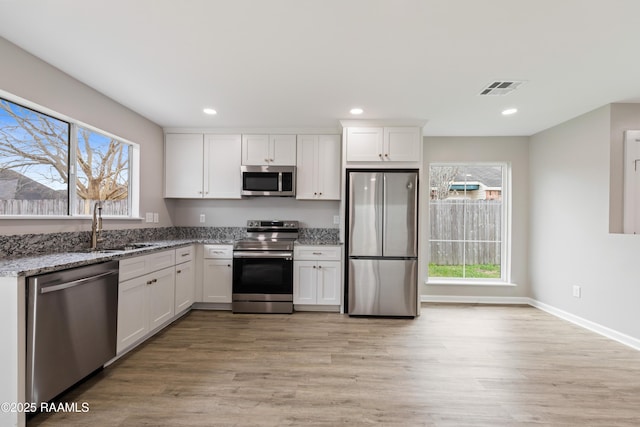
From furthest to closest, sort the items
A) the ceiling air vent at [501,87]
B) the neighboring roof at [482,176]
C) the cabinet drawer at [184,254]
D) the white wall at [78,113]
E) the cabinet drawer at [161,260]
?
the neighboring roof at [482,176]
the cabinet drawer at [184,254]
the cabinet drawer at [161,260]
the ceiling air vent at [501,87]
the white wall at [78,113]

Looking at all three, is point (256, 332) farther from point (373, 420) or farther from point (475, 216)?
point (475, 216)

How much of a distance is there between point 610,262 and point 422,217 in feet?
6.68

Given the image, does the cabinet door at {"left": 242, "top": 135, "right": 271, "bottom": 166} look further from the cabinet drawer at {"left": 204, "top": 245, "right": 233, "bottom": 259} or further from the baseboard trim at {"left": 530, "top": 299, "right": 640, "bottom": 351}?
the baseboard trim at {"left": 530, "top": 299, "right": 640, "bottom": 351}

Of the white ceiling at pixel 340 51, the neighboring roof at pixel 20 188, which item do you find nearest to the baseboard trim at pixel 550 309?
the white ceiling at pixel 340 51

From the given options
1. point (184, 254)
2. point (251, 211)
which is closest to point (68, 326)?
point (184, 254)

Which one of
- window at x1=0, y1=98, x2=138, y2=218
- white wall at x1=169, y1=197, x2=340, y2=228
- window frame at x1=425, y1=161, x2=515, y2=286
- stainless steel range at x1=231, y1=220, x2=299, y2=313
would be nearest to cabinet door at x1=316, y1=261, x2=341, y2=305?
stainless steel range at x1=231, y1=220, x2=299, y2=313

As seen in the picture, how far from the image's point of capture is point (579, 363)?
8.52 ft

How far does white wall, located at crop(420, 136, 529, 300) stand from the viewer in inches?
173

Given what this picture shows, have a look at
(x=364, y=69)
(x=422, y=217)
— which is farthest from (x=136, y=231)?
(x=422, y=217)

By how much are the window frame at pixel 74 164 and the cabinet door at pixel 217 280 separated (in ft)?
3.34

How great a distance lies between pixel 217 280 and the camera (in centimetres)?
389

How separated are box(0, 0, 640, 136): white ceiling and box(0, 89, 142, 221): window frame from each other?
38 centimetres

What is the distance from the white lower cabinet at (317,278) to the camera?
3.88 m

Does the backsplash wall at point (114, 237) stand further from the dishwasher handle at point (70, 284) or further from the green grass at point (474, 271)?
the green grass at point (474, 271)
